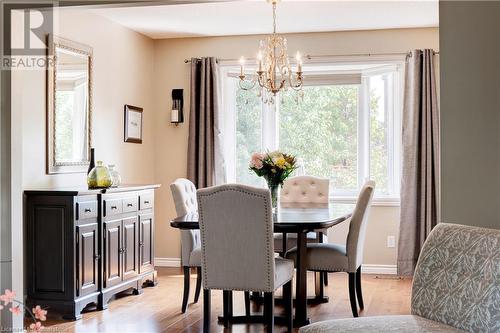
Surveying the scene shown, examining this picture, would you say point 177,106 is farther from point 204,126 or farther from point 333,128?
point 333,128

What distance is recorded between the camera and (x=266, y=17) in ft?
20.3

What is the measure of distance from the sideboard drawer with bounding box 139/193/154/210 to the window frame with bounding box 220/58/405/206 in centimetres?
140

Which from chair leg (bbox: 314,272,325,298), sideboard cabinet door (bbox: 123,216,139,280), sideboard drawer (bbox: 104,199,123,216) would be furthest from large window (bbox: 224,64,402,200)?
sideboard drawer (bbox: 104,199,123,216)

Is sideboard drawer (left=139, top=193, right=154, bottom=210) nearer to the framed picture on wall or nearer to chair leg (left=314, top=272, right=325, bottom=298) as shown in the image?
the framed picture on wall

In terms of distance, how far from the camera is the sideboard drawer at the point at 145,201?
5.81 meters

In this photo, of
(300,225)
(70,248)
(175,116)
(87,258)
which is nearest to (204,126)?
(175,116)

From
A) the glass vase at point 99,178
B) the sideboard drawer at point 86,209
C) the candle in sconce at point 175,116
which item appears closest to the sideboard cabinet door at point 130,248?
the glass vase at point 99,178

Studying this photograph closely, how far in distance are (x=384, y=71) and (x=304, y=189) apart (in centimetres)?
168

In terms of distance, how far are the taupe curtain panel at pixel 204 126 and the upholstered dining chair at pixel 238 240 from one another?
116 inches

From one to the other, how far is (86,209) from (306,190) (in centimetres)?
221

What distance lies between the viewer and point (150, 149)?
717 centimetres

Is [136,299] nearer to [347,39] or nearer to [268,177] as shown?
[268,177]

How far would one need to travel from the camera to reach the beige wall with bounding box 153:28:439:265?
6.70 metres

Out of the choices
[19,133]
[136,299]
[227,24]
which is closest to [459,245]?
[19,133]
